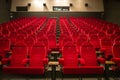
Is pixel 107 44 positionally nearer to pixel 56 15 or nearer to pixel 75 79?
pixel 75 79

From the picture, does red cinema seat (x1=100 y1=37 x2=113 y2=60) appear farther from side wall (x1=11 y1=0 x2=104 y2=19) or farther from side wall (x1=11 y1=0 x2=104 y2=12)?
side wall (x1=11 y1=0 x2=104 y2=12)

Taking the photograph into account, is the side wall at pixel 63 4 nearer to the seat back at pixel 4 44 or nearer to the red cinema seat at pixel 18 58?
the seat back at pixel 4 44

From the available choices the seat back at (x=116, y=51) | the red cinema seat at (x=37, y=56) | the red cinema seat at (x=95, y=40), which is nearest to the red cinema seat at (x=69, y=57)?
the red cinema seat at (x=37, y=56)

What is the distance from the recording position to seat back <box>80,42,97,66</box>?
5188mm

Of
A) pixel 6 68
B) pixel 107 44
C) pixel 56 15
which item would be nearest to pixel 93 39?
pixel 107 44

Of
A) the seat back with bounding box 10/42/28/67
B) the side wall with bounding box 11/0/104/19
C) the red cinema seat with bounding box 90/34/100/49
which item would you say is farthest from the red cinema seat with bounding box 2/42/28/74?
the side wall with bounding box 11/0/104/19

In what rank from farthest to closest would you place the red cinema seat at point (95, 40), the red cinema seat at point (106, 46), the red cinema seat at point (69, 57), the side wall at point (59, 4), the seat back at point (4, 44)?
the side wall at point (59, 4) < the red cinema seat at point (95, 40) < the seat back at point (4, 44) < the red cinema seat at point (106, 46) < the red cinema seat at point (69, 57)

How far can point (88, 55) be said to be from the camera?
5262 mm

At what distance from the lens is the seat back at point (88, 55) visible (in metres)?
5.19

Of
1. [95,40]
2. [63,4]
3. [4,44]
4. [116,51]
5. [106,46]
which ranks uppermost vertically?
[63,4]

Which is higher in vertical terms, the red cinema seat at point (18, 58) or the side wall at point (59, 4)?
the side wall at point (59, 4)

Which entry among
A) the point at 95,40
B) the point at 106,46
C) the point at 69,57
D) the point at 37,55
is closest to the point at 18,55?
the point at 37,55

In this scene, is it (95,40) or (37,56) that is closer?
(37,56)

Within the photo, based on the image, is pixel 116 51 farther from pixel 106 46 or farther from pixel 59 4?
pixel 59 4
